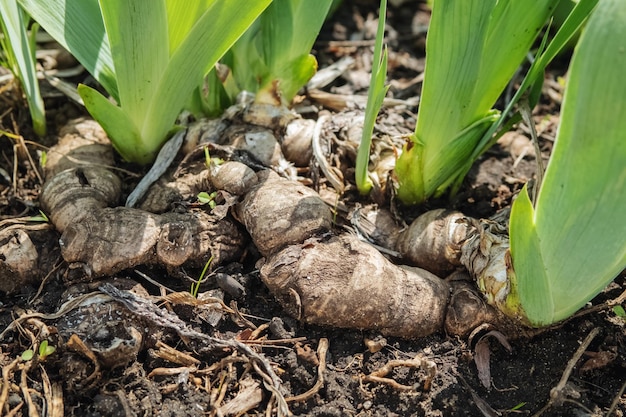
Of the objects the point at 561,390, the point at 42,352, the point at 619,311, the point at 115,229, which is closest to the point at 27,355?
the point at 42,352

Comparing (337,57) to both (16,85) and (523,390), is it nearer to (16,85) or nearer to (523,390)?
(16,85)

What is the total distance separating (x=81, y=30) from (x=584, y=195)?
1066 mm

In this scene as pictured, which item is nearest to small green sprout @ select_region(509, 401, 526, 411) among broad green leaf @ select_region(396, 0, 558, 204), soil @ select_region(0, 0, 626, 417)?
soil @ select_region(0, 0, 626, 417)

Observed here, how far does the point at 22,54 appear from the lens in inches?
56.6

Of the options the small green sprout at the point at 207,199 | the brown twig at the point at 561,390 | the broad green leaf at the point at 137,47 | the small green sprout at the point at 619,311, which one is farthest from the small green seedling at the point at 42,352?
the small green sprout at the point at 619,311

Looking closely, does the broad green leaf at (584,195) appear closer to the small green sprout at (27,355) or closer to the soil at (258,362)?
the soil at (258,362)

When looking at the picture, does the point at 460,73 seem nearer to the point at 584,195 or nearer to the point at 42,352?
the point at 584,195

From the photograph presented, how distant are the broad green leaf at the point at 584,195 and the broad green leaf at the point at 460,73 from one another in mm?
326

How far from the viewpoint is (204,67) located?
4.43 ft

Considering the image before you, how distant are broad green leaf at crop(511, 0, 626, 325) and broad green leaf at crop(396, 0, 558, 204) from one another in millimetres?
326

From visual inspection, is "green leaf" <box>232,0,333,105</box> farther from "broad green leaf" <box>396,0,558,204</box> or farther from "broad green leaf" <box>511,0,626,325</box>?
"broad green leaf" <box>511,0,626,325</box>

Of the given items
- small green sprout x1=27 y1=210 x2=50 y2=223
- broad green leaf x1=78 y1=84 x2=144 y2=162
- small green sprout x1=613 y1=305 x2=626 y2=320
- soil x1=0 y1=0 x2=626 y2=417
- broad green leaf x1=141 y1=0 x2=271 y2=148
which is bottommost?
soil x1=0 y1=0 x2=626 y2=417

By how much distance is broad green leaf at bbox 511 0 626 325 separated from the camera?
0.88 meters

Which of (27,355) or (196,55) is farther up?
(196,55)
